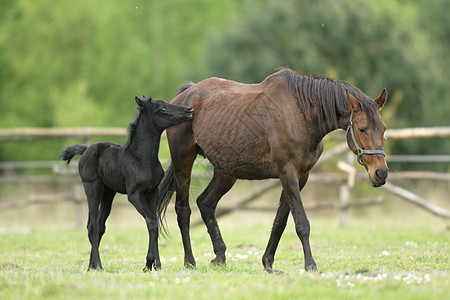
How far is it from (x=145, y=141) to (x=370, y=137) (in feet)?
7.34

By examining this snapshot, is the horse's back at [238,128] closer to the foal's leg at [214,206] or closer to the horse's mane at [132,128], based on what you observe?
the foal's leg at [214,206]

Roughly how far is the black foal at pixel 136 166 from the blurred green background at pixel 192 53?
16.4 metres

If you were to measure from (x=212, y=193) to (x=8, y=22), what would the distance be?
2099cm

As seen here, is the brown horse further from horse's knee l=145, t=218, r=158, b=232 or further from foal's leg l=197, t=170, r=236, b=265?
horse's knee l=145, t=218, r=158, b=232

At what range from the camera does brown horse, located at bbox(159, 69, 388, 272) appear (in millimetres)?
6062

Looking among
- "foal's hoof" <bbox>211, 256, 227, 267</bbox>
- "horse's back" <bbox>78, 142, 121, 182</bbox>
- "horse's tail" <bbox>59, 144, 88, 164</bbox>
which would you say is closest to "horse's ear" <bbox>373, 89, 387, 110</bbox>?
"foal's hoof" <bbox>211, 256, 227, 267</bbox>

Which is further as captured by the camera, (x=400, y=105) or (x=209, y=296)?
(x=400, y=105)

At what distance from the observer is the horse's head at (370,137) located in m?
5.95

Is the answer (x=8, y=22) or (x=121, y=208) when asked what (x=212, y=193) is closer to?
(x=121, y=208)

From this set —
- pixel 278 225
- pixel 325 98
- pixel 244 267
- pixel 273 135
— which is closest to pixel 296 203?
pixel 278 225

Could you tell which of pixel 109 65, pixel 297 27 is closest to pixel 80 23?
pixel 109 65

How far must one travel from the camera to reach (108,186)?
6.68 m

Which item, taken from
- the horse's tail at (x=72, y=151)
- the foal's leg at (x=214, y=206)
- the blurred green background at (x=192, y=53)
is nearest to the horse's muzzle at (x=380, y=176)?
the foal's leg at (x=214, y=206)

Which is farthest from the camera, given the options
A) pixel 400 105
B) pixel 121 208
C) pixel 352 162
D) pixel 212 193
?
pixel 400 105
